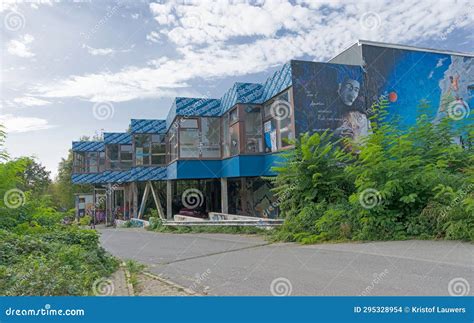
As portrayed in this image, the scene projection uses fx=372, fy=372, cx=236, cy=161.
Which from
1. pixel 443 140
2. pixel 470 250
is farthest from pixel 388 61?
pixel 470 250

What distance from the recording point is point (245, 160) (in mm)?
19391

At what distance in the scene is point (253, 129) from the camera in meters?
19.9

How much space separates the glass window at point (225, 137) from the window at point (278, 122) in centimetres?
318

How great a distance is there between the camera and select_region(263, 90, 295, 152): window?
16.9 m

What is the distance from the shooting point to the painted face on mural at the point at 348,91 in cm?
1716

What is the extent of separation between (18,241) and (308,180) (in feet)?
27.1

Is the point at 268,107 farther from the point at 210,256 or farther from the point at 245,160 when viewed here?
the point at 210,256
